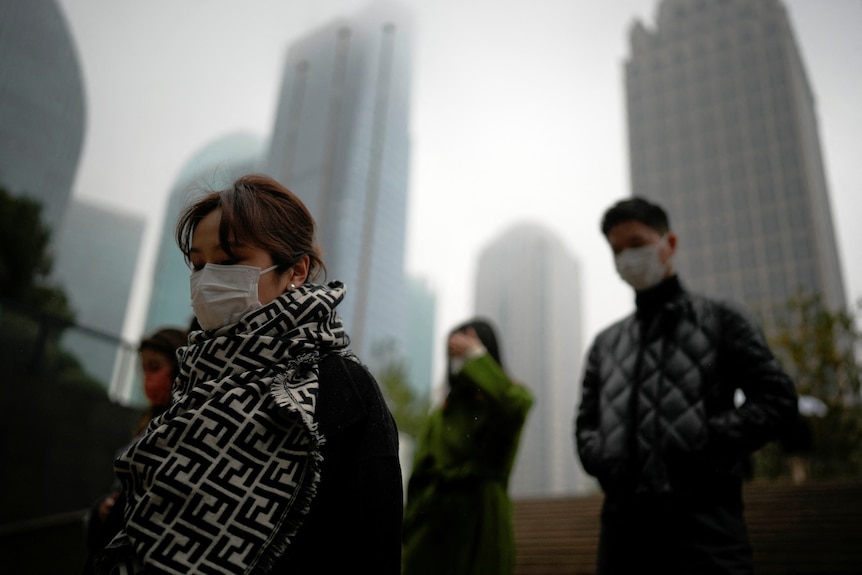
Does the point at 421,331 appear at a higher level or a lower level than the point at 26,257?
higher

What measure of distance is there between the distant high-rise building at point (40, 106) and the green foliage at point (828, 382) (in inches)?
505

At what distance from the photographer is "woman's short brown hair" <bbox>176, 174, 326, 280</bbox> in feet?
4.06

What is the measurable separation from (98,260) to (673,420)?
1358 centimetres

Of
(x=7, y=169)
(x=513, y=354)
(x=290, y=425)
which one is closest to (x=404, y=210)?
(x=7, y=169)

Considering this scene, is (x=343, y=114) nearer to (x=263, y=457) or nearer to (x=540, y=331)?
(x=263, y=457)

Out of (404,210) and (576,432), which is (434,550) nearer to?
(576,432)

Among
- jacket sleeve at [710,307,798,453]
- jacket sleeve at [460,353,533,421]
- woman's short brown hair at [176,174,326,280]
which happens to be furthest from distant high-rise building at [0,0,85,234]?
jacket sleeve at [710,307,798,453]

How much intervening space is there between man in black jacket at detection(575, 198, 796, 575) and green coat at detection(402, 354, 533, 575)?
352 millimetres

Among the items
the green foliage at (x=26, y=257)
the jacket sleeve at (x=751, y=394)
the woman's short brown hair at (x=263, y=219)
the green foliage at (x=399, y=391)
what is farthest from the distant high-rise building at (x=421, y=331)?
the woman's short brown hair at (x=263, y=219)

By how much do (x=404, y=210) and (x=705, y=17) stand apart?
66.3m

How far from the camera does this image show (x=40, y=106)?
8820mm

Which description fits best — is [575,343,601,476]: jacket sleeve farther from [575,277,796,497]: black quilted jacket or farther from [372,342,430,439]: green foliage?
[372,342,430,439]: green foliage

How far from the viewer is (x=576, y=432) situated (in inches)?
Result: 88.1

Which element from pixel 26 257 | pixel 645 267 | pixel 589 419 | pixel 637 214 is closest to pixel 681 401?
pixel 589 419
